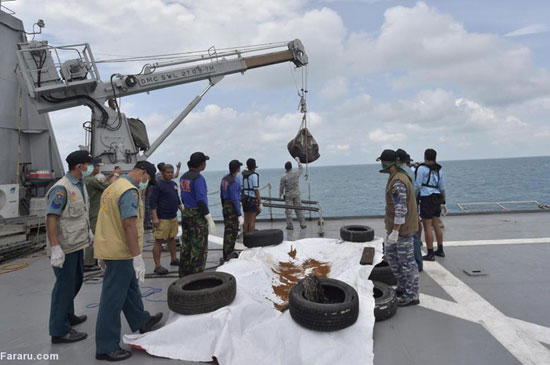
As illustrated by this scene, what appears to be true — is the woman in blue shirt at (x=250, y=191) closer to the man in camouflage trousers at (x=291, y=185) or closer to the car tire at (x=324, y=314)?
the man in camouflage trousers at (x=291, y=185)

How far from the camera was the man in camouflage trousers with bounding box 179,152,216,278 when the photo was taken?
4.84m

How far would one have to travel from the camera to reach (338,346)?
2826mm

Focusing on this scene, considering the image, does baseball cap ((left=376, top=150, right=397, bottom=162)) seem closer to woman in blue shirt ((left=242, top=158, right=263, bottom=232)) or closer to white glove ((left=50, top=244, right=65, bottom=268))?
woman in blue shirt ((left=242, top=158, right=263, bottom=232))

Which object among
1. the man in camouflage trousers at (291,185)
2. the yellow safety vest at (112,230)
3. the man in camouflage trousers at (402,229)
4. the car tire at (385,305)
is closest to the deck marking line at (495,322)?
the man in camouflage trousers at (402,229)

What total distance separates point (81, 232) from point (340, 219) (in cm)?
805

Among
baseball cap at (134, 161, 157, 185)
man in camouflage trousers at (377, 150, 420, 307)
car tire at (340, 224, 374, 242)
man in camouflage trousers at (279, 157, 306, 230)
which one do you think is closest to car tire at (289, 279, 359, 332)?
man in camouflage trousers at (377, 150, 420, 307)

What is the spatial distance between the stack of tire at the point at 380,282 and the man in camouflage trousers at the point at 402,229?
25cm

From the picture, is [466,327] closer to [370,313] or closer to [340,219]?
[370,313]

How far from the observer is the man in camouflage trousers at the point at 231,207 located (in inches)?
230

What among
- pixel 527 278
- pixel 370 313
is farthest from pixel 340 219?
pixel 370 313

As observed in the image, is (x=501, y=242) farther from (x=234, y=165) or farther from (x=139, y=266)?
(x=139, y=266)

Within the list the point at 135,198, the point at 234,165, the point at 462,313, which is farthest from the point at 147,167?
the point at 462,313

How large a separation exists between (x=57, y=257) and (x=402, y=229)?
4.00 m

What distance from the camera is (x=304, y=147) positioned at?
8.72 meters
